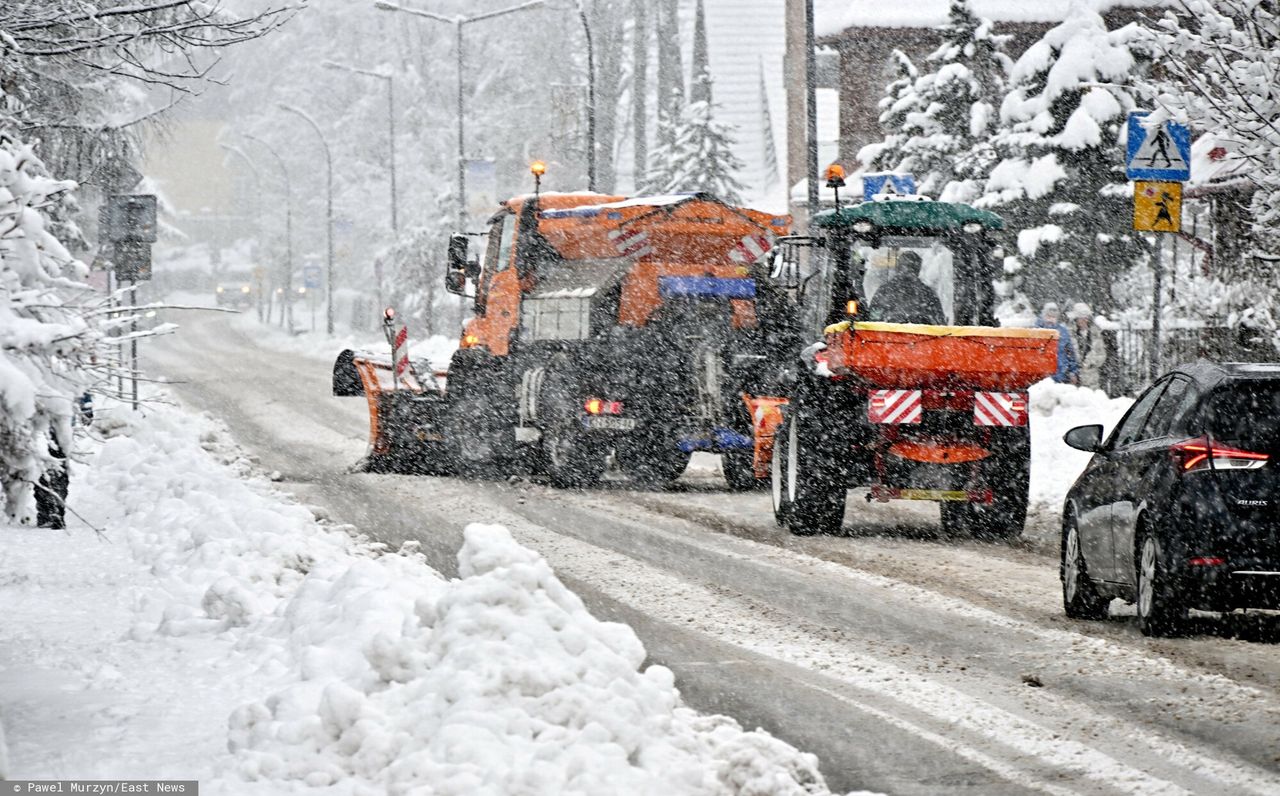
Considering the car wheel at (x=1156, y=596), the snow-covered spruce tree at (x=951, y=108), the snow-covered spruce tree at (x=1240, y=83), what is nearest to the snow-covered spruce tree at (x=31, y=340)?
the car wheel at (x=1156, y=596)

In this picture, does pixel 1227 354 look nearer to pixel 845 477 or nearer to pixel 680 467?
pixel 680 467

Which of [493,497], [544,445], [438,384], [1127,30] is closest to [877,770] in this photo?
[493,497]

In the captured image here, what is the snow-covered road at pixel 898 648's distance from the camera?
6.89 m

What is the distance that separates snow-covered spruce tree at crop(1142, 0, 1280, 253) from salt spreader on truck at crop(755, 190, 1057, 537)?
185 centimetres

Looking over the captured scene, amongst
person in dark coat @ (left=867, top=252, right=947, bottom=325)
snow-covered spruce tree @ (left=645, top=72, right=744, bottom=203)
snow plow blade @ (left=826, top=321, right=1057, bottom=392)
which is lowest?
snow plow blade @ (left=826, top=321, right=1057, bottom=392)

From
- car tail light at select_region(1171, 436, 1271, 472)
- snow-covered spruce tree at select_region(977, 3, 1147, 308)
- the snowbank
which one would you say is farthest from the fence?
car tail light at select_region(1171, 436, 1271, 472)

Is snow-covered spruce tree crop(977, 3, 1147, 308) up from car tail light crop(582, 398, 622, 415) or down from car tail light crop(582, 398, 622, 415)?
up

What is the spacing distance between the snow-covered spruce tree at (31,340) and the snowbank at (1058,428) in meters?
10.8

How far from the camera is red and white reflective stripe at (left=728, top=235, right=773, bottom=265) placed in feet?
67.1

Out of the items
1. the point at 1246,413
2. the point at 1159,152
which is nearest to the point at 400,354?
the point at 1159,152

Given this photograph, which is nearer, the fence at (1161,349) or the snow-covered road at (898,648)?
the snow-covered road at (898,648)

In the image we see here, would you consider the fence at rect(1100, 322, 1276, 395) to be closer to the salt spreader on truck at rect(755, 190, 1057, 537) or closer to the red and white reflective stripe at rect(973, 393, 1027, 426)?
the salt spreader on truck at rect(755, 190, 1057, 537)

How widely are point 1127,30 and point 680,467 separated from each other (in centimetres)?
1559

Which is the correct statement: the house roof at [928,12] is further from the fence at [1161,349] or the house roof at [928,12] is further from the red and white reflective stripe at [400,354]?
the red and white reflective stripe at [400,354]
